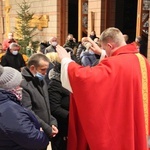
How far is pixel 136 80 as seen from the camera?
267 cm

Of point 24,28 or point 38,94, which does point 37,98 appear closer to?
point 38,94

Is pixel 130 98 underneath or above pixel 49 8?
underneath

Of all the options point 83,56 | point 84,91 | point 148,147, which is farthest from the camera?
point 83,56

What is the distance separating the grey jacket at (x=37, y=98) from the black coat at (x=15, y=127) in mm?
675

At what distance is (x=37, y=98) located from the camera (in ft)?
10.3

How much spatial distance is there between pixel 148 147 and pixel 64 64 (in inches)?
40.9

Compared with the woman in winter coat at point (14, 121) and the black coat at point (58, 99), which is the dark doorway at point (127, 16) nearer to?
the black coat at point (58, 99)

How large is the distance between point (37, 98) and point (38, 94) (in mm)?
43

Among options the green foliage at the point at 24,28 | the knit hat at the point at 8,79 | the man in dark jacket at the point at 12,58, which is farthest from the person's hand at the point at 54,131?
the green foliage at the point at 24,28

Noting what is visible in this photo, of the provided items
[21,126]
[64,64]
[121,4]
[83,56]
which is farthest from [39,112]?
[121,4]

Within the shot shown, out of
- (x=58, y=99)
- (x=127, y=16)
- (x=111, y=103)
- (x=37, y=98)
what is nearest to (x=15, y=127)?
(x=111, y=103)

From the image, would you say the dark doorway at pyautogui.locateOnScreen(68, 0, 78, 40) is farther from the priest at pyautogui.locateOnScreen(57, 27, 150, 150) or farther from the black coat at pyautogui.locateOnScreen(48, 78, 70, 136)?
the priest at pyautogui.locateOnScreen(57, 27, 150, 150)

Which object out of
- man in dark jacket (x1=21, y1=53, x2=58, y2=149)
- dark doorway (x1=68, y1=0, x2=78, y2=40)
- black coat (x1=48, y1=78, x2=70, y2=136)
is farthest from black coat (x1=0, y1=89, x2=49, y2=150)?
dark doorway (x1=68, y1=0, x2=78, y2=40)

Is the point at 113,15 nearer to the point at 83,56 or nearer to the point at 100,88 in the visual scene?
the point at 83,56
